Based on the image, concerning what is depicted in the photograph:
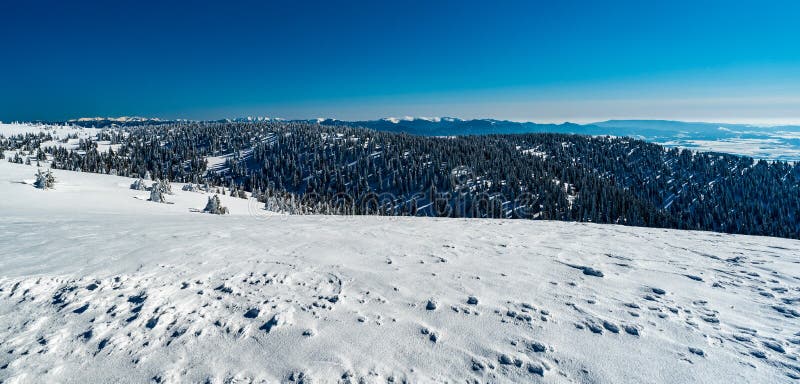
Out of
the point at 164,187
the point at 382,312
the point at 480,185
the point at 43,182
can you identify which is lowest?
the point at 480,185

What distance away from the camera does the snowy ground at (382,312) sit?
5512mm

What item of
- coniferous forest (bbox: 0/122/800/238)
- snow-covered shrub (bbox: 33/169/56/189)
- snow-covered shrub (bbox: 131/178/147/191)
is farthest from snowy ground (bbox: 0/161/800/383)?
coniferous forest (bbox: 0/122/800/238)

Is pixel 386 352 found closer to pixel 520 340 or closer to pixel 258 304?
pixel 520 340

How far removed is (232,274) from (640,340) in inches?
387

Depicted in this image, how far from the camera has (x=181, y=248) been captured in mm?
11664

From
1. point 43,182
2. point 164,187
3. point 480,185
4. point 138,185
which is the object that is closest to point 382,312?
point 43,182

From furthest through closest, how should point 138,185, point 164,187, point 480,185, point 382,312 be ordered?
point 480,185
point 138,185
point 164,187
point 382,312

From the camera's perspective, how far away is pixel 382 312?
743 centimetres

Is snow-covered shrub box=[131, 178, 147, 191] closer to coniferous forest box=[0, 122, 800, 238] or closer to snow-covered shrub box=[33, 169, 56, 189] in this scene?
snow-covered shrub box=[33, 169, 56, 189]

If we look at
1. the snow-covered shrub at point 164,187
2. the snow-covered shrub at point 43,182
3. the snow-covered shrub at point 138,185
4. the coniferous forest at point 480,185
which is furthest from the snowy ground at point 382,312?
the coniferous forest at point 480,185

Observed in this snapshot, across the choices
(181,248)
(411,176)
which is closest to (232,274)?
(181,248)

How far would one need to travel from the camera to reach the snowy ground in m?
5.51

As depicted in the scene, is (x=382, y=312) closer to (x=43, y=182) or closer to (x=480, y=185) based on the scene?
(x=43, y=182)

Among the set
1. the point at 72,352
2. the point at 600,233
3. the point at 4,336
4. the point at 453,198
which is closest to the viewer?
the point at 72,352
